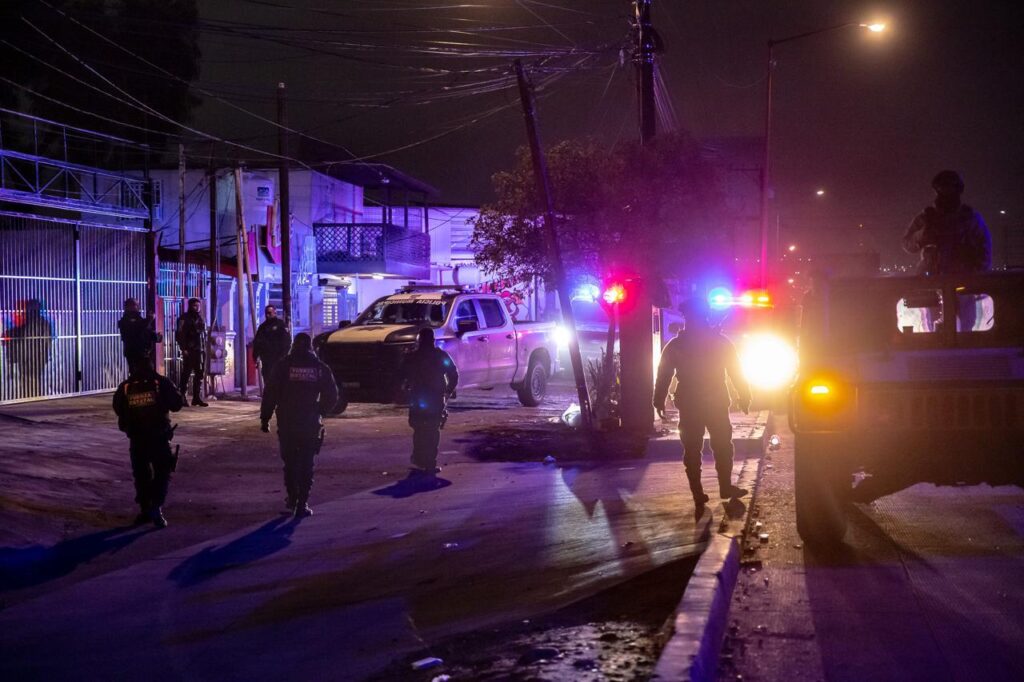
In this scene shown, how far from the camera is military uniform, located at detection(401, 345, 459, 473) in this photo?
1303 centimetres

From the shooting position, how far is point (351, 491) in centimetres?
1213

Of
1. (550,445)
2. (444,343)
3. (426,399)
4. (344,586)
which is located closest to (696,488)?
(344,586)

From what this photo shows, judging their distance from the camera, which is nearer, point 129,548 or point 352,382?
point 129,548

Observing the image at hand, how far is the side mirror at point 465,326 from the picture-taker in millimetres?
19000

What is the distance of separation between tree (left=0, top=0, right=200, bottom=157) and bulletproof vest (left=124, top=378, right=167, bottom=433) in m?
24.3

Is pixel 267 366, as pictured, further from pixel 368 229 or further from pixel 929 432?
pixel 368 229

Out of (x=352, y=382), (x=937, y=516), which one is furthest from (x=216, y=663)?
(x=352, y=382)

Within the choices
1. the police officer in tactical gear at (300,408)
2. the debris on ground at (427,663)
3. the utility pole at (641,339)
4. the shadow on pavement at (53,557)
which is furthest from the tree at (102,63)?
the debris on ground at (427,663)

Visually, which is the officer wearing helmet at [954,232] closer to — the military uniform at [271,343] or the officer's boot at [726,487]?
the officer's boot at [726,487]

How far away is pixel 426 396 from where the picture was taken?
42.8ft

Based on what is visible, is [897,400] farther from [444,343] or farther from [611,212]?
[444,343]

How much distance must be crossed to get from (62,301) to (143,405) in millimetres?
11462

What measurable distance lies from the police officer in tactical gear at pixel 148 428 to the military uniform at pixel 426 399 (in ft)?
11.9

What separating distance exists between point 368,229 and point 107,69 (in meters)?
10.3
